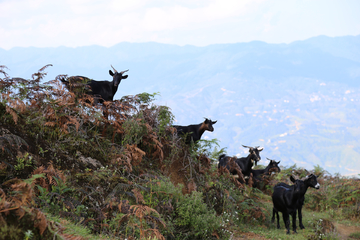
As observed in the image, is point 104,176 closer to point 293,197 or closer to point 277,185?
point 293,197

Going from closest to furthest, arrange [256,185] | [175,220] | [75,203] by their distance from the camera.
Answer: [75,203] → [175,220] → [256,185]

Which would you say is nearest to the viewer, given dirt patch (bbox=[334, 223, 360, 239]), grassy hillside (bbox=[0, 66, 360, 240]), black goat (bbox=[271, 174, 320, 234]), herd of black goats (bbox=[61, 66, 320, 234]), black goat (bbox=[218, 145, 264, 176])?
grassy hillside (bbox=[0, 66, 360, 240])

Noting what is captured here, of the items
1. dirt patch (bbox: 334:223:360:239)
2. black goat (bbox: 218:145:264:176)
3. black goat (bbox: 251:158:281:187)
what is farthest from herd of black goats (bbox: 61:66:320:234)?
black goat (bbox: 251:158:281:187)

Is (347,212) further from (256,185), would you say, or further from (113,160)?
(113,160)

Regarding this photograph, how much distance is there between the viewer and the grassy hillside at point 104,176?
4.92 m

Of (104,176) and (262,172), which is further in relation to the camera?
(262,172)

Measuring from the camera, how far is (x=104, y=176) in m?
6.75

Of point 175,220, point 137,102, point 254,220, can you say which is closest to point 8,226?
point 175,220

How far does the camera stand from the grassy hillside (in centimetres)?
492

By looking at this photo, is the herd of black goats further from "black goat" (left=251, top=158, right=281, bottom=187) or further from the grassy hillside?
"black goat" (left=251, top=158, right=281, bottom=187)

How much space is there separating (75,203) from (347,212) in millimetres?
13038

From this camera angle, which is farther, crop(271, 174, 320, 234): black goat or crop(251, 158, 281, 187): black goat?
crop(251, 158, 281, 187): black goat

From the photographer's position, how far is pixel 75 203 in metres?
5.55

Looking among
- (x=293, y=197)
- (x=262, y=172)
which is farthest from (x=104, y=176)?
(x=262, y=172)
